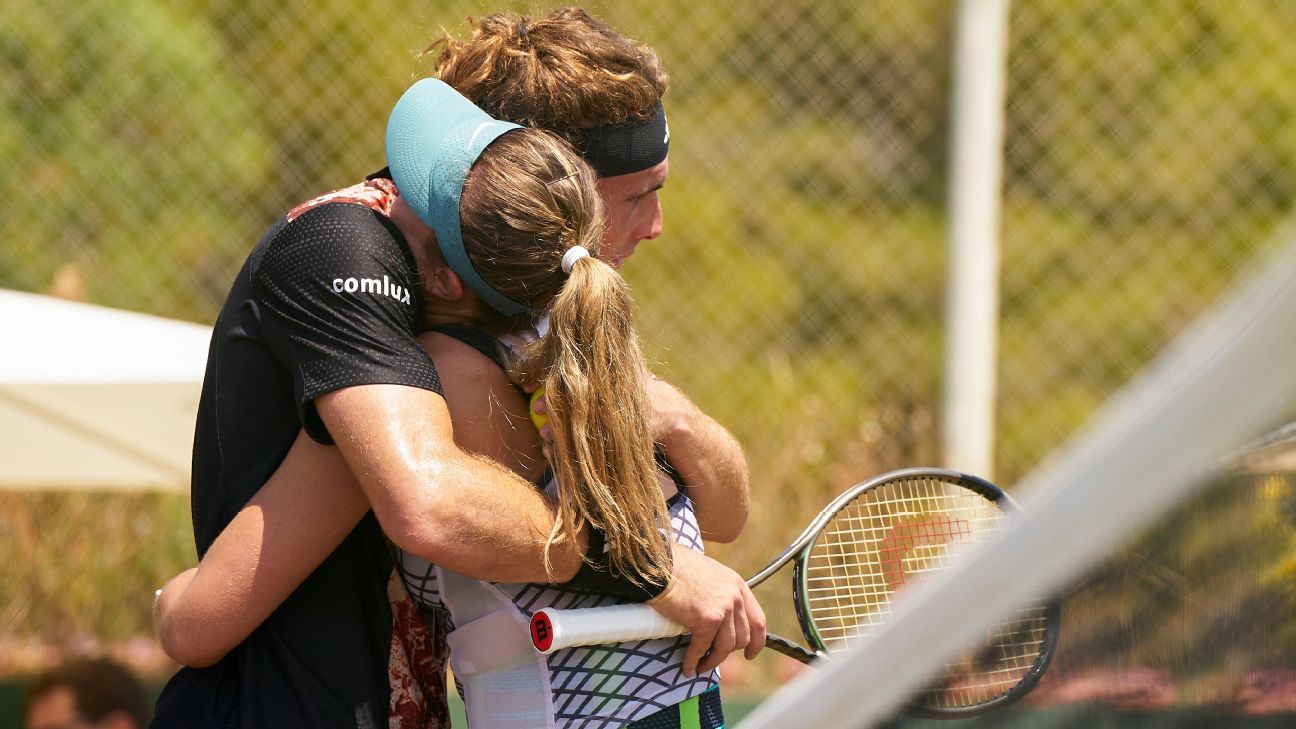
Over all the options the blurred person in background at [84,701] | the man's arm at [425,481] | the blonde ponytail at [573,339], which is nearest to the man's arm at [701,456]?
the blonde ponytail at [573,339]

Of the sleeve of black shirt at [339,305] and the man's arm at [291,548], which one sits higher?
the sleeve of black shirt at [339,305]

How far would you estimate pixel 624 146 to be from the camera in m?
1.90

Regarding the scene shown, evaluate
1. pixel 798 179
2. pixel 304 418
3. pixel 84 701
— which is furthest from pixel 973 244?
pixel 304 418

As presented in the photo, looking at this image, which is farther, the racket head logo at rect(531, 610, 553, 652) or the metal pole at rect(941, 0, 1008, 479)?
the metal pole at rect(941, 0, 1008, 479)

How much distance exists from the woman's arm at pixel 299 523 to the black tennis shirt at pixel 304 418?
50 millimetres

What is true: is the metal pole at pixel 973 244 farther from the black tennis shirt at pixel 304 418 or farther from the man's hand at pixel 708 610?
the black tennis shirt at pixel 304 418

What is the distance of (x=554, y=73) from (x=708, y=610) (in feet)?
2.24

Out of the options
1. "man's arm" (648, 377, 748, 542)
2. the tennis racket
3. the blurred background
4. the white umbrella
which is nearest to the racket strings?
the tennis racket

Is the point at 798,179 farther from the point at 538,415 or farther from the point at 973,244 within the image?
the point at 538,415

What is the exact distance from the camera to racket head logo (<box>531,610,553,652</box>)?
158 cm

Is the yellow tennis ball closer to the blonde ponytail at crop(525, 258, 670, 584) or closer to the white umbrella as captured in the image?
the blonde ponytail at crop(525, 258, 670, 584)

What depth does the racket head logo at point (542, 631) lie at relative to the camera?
1575 mm

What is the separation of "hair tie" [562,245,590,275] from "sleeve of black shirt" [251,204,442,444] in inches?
7.0

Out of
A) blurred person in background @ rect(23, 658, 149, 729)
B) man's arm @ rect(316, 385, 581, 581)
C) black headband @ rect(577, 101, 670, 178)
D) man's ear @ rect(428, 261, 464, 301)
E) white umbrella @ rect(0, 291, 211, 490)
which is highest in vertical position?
black headband @ rect(577, 101, 670, 178)
